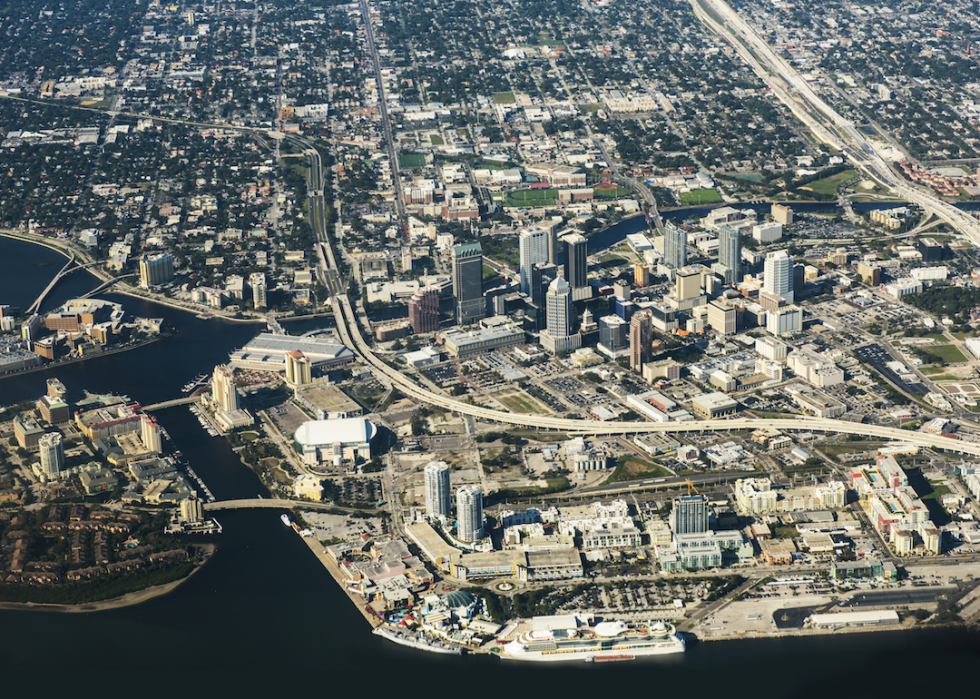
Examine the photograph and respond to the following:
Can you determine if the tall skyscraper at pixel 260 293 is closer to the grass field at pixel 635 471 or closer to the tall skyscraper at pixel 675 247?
the tall skyscraper at pixel 675 247

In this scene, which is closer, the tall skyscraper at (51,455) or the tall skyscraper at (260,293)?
the tall skyscraper at (51,455)

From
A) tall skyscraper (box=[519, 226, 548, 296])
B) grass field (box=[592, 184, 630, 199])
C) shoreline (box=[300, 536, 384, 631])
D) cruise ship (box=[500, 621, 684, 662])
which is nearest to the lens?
cruise ship (box=[500, 621, 684, 662])

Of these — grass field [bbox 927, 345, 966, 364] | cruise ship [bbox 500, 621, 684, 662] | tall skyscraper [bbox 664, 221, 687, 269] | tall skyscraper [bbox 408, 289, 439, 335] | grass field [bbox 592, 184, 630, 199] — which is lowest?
cruise ship [bbox 500, 621, 684, 662]

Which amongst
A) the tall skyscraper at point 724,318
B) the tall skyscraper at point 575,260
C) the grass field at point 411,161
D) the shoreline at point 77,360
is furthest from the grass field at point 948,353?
the grass field at point 411,161

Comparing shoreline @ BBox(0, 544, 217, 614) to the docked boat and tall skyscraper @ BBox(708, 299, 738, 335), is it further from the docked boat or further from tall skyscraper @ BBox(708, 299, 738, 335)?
tall skyscraper @ BBox(708, 299, 738, 335)

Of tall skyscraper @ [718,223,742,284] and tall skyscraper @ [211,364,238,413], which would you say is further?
tall skyscraper @ [718,223,742,284]

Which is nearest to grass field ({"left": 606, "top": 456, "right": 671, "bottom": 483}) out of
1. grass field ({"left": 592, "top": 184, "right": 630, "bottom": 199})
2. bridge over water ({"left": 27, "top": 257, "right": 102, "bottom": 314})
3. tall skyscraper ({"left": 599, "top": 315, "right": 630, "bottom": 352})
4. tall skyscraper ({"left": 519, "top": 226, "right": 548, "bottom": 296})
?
tall skyscraper ({"left": 599, "top": 315, "right": 630, "bottom": 352})

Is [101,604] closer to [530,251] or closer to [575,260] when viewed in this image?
[530,251]
